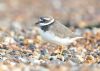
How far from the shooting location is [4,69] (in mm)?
10547

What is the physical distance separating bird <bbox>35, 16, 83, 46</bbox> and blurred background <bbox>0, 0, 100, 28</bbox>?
5.41 m

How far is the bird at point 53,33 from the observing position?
12844 millimetres

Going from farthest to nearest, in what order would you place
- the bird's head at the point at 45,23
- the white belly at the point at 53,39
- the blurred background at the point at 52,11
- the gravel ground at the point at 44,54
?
the blurred background at the point at 52,11 < the bird's head at the point at 45,23 < the white belly at the point at 53,39 < the gravel ground at the point at 44,54

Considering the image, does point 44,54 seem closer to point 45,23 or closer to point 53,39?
point 53,39

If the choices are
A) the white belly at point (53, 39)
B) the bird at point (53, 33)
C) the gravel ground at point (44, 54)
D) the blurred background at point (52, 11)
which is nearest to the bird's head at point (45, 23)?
the bird at point (53, 33)

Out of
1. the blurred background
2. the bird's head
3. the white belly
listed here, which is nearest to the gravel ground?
the white belly

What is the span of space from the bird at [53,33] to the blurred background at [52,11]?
213 inches

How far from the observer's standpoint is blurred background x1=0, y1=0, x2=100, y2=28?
19.7 m

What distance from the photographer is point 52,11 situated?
2141 centimetres

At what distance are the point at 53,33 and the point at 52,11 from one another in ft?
27.8

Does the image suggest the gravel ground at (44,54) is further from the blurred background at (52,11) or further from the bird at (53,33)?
the blurred background at (52,11)

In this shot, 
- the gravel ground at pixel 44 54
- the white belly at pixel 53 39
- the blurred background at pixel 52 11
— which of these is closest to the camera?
the gravel ground at pixel 44 54

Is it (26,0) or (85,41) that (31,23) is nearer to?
(26,0)

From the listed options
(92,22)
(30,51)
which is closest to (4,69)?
(30,51)
